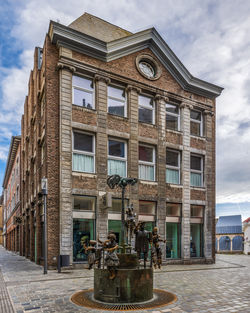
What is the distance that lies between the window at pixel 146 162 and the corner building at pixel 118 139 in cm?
6

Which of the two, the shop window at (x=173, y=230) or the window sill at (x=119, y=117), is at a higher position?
the window sill at (x=119, y=117)

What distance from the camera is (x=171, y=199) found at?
2034 cm

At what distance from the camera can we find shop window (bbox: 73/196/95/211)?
17016 mm

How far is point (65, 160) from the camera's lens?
1670 centimetres

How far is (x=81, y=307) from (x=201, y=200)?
1512 centimetres

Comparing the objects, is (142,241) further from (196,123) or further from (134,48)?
(196,123)

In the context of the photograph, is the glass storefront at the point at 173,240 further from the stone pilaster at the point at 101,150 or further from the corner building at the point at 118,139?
the stone pilaster at the point at 101,150

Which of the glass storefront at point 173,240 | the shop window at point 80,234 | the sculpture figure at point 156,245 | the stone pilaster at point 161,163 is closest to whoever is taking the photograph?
the sculpture figure at point 156,245

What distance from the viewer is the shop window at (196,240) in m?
21.2

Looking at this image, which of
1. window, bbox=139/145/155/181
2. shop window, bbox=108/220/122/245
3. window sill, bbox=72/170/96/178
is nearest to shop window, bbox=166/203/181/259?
window, bbox=139/145/155/181

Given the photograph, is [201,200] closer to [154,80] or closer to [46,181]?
[154,80]

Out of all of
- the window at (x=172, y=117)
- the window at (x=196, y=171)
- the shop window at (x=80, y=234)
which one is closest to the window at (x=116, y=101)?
the window at (x=172, y=117)

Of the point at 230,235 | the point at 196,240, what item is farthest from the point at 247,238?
the point at 196,240

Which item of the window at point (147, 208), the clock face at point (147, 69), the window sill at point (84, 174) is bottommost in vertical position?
the window at point (147, 208)
